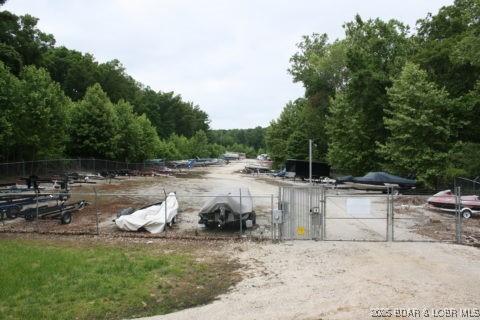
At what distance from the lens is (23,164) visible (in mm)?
43312

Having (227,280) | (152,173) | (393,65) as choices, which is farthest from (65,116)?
(227,280)

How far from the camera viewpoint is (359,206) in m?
17.0

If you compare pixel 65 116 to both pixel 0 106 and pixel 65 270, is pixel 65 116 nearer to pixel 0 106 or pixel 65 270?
pixel 0 106

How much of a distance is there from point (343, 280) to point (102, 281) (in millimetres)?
6146

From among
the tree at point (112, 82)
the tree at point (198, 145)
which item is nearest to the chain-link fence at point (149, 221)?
the tree at point (112, 82)

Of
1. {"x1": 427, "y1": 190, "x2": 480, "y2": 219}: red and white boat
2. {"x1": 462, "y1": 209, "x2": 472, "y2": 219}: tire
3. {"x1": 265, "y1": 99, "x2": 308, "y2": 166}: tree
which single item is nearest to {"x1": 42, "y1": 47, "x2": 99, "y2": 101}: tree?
{"x1": 265, "y1": 99, "x2": 308, "y2": 166}: tree

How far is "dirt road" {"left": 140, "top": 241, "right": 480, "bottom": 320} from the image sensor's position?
9.52m

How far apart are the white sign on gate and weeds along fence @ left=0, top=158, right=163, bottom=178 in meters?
34.9

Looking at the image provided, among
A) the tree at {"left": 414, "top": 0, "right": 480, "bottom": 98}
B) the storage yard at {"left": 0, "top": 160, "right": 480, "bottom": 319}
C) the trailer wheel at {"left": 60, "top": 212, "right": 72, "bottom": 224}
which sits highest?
the tree at {"left": 414, "top": 0, "right": 480, "bottom": 98}

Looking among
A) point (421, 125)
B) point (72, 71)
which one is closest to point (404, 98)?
point (421, 125)

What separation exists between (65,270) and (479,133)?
121 feet

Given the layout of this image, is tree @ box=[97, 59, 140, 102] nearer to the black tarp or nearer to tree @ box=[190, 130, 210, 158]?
tree @ box=[190, 130, 210, 158]

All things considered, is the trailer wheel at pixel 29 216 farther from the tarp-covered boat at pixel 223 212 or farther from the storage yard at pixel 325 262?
the tarp-covered boat at pixel 223 212

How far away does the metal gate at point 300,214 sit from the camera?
17.1 meters
